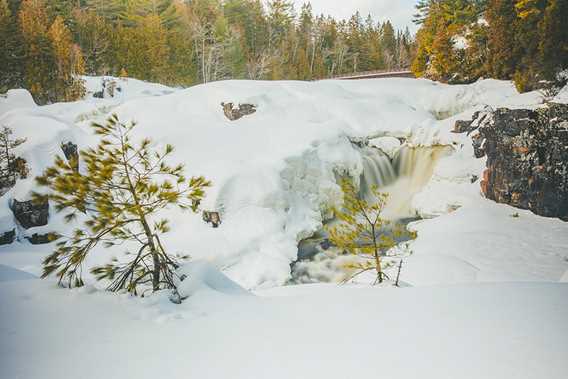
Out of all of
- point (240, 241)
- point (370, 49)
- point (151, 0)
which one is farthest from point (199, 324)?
point (370, 49)

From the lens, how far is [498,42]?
18.1 m

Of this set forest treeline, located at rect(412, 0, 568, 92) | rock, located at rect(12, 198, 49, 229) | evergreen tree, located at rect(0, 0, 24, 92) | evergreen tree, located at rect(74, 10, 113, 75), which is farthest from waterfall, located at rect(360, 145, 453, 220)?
evergreen tree, located at rect(74, 10, 113, 75)

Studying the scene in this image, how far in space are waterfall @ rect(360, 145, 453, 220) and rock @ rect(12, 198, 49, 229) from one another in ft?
42.2

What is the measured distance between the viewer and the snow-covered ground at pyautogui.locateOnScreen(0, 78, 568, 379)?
6.28 feet

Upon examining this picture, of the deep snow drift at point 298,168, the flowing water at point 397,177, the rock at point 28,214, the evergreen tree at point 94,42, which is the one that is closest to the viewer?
the deep snow drift at point 298,168

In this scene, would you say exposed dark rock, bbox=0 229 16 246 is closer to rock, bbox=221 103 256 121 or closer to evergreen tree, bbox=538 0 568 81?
rock, bbox=221 103 256 121

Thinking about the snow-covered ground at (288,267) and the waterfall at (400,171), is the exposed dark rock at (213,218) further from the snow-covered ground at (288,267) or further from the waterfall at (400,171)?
the waterfall at (400,171)

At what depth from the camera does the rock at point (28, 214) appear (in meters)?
9.33

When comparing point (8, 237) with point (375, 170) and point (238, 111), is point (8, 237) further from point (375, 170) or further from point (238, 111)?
point (375, 170)

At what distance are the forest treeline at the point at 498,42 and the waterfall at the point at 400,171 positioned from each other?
20.6 ft

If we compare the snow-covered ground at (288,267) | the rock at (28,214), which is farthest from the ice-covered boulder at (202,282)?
the rock at (28,214)

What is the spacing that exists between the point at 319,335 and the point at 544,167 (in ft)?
36.7

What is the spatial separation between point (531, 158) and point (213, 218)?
11.2m

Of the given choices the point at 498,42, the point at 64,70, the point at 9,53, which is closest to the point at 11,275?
the point at 9,53
